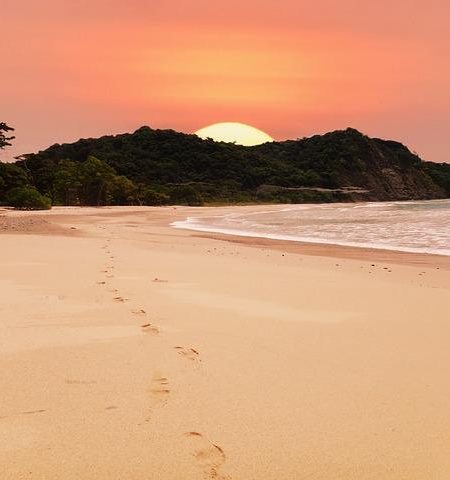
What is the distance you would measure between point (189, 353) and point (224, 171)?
11787cm

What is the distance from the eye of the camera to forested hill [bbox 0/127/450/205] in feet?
208

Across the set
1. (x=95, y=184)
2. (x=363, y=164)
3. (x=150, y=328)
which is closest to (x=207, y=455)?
(x=150, y=328)

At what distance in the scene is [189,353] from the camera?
409 centimetres

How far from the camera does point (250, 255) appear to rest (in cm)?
1280

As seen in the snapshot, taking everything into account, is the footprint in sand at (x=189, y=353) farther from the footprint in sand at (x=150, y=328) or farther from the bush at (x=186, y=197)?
the bush at (x=186, y=197)

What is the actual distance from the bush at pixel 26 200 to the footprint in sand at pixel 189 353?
146ft

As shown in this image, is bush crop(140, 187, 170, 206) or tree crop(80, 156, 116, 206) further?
bush crop(140, 187, 170, 206)

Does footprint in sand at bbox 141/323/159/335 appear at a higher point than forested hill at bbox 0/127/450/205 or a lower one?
lower

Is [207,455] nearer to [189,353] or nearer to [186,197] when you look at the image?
[189,353]

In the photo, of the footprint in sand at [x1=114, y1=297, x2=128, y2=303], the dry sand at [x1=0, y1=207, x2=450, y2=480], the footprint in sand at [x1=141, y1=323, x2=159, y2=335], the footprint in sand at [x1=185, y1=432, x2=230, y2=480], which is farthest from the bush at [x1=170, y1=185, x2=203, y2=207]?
the footprint in sand at [x1=185, y1=432, x2=230, y2=480]

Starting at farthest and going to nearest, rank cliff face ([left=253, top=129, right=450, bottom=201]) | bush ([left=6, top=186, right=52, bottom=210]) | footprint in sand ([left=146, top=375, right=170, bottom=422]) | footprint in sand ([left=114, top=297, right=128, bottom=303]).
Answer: cliff face ([left=253, top=129, right=450, bottom=201]), bush ([left=6, top=186, right=52, bottom=210]), footprint in sand ([left=114, top=297, right=128, bottom=303]), footprint in sand ([left=146, top=375, right=170, bottom=422])

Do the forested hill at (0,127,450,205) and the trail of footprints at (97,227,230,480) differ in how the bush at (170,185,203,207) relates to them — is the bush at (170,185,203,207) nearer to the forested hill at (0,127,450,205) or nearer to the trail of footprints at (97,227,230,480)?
the forested hill at (0,127,450,205)

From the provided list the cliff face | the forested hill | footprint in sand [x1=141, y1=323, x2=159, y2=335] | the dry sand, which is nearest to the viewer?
the dry sand

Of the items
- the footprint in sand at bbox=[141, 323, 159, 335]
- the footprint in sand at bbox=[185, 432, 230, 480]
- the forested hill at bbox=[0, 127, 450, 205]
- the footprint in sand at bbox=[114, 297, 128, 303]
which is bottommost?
the footprint in sand at bbox=[185, 432, 230, 480]
